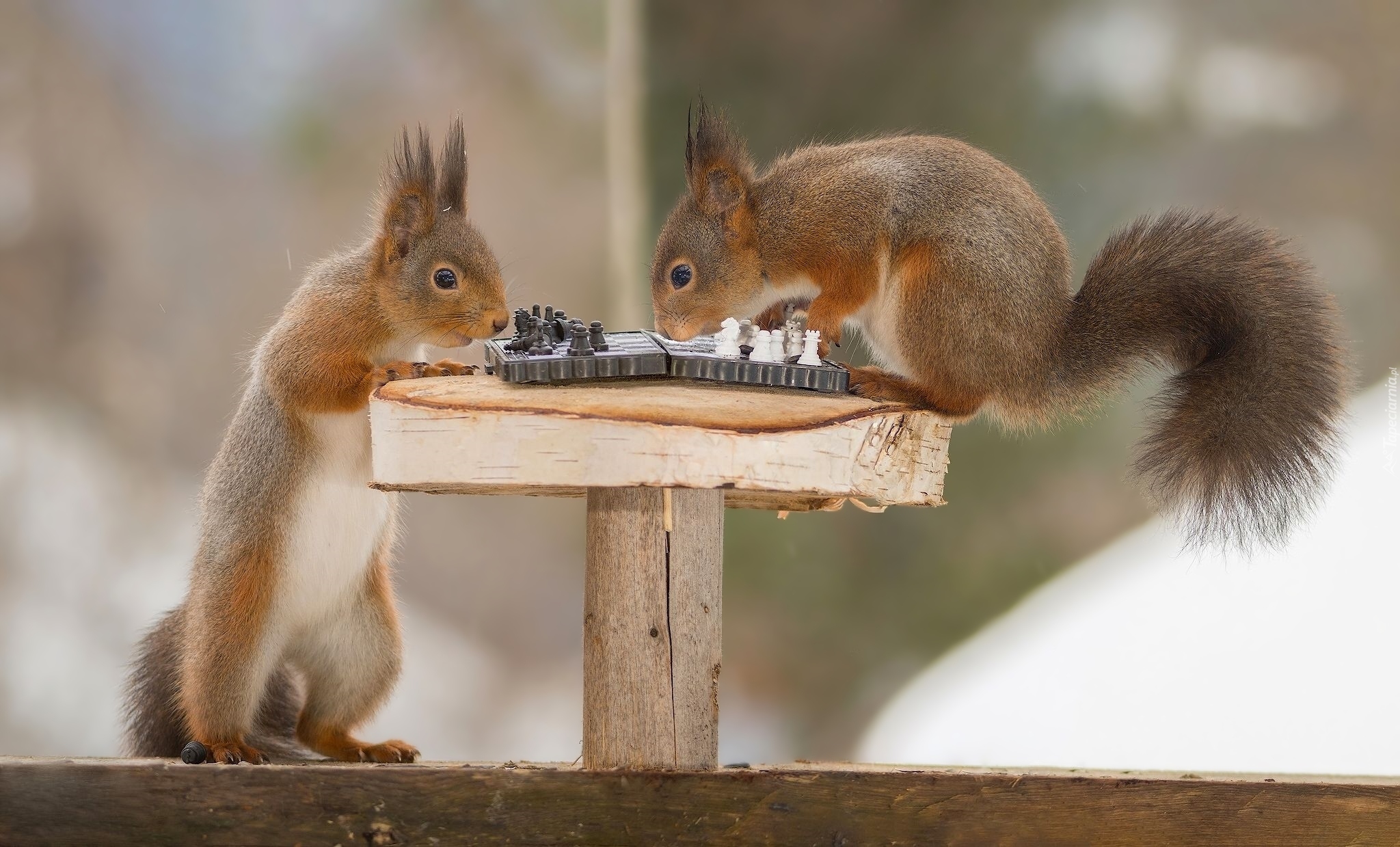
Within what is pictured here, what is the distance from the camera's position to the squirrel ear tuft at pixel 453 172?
2.12 m

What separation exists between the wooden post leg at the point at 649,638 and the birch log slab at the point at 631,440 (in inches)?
5.0

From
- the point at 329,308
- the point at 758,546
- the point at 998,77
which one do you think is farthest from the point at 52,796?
the point at 998,77

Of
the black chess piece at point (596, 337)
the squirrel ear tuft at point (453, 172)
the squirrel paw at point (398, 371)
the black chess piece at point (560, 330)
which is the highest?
the squirrel ear tuft at point (453, 172)

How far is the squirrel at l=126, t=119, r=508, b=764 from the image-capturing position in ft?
6.51

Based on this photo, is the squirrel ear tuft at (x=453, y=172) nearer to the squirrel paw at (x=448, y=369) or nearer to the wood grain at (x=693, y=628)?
the squirrel paw at (x=448, y=369)

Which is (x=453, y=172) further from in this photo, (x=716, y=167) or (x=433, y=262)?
(x=716, y=167)

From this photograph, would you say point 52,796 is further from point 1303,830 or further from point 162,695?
point 1303,830

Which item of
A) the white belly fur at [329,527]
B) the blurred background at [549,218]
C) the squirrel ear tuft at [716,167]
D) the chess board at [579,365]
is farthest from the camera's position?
the blurred background at [549,218]

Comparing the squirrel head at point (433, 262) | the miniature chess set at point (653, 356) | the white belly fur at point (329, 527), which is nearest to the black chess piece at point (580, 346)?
the miniature chess set at point (653, 356)

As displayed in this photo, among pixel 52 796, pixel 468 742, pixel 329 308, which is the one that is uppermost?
pixel 329 308

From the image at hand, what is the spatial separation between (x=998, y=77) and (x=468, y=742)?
2529 millimetres

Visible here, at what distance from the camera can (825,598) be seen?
367 centimetres

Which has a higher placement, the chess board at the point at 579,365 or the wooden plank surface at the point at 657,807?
the chess board at the point at 579,365

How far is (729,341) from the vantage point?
5.95ft
